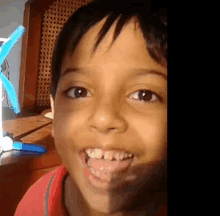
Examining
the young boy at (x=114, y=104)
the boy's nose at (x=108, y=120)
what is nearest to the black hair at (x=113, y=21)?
the young boy at (x=114, y=104)

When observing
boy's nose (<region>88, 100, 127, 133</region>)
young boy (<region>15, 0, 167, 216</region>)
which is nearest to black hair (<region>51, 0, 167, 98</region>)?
young boy (<region>15, 0, 167, 216</region>)

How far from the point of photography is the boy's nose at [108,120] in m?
0.38

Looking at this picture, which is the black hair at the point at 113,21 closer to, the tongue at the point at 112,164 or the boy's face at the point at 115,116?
the boy's face at the point at 115,116

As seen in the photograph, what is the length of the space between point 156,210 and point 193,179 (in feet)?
0.34

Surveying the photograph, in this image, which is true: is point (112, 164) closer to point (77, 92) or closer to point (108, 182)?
point (108, 182)

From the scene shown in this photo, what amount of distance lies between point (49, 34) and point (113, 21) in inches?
5.8

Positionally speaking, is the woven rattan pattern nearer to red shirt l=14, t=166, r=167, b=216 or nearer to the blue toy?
the blue toy

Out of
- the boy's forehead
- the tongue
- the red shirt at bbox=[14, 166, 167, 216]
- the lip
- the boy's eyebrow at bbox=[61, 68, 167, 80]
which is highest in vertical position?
the boy's forehead

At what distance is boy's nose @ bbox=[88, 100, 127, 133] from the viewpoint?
379 mm

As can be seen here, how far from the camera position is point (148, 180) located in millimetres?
422

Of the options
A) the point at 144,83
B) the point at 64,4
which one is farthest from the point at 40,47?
the point at 144,83

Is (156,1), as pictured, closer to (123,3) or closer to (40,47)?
(123,3)

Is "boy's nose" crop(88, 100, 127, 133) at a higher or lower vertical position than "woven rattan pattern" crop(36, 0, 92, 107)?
lower

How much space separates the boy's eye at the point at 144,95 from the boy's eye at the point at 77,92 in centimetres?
8
